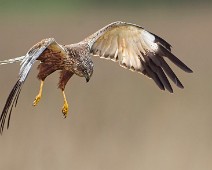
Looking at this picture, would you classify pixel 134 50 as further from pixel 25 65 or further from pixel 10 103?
pixel 10 103

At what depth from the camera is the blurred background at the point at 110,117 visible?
441 inches

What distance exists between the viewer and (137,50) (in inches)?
331

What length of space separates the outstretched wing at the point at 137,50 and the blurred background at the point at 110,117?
2800mm

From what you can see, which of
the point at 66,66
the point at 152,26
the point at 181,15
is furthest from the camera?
the point at 181,15

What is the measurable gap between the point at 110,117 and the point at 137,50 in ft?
13.0

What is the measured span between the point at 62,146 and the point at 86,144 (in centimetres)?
33

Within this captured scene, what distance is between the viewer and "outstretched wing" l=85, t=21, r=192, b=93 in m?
8.21

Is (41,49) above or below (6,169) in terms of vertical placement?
above

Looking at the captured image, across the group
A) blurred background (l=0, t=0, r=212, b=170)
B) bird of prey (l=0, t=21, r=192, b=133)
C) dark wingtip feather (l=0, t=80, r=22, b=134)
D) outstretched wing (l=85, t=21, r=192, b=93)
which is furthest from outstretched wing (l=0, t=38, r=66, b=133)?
blurred background (l=0, t=0, r=212, b=170)

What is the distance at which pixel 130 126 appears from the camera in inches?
478

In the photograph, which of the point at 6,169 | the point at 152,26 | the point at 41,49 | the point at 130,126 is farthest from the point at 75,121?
the point at 41,49

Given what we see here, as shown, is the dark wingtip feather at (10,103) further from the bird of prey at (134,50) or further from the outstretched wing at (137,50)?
the outstretched wing at (137,50)

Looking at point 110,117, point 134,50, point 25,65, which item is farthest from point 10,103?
point 110,117

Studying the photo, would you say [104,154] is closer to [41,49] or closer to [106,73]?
[106,73]
